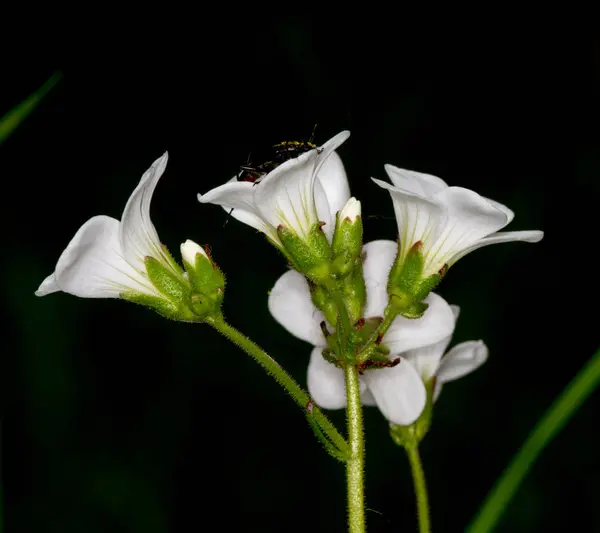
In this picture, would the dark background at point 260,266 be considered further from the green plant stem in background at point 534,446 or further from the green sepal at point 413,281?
the green plant stem in background at point 534,446

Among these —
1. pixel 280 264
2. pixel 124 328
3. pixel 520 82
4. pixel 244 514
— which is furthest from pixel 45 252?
pixel 520 82

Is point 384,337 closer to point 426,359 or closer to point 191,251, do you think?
point 426,359

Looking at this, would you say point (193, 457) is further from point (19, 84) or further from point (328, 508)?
point (19, 84)

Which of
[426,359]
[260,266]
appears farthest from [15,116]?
[260,266]

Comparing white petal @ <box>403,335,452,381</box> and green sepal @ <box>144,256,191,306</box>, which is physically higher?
green sepal @ <box>144,256,191,306</box>

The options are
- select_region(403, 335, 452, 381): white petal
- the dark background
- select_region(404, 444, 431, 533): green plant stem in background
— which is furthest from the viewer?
the dark background

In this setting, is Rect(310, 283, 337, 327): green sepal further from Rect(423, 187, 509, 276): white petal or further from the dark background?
the dark background

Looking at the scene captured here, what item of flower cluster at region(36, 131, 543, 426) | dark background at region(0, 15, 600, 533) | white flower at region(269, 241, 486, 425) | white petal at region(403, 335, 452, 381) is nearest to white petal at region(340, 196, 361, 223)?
flower cluster at region(36, 131, 543, 426)

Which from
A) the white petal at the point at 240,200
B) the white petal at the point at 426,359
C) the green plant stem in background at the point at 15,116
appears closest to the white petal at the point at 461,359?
the white petal at the point at 426,359
